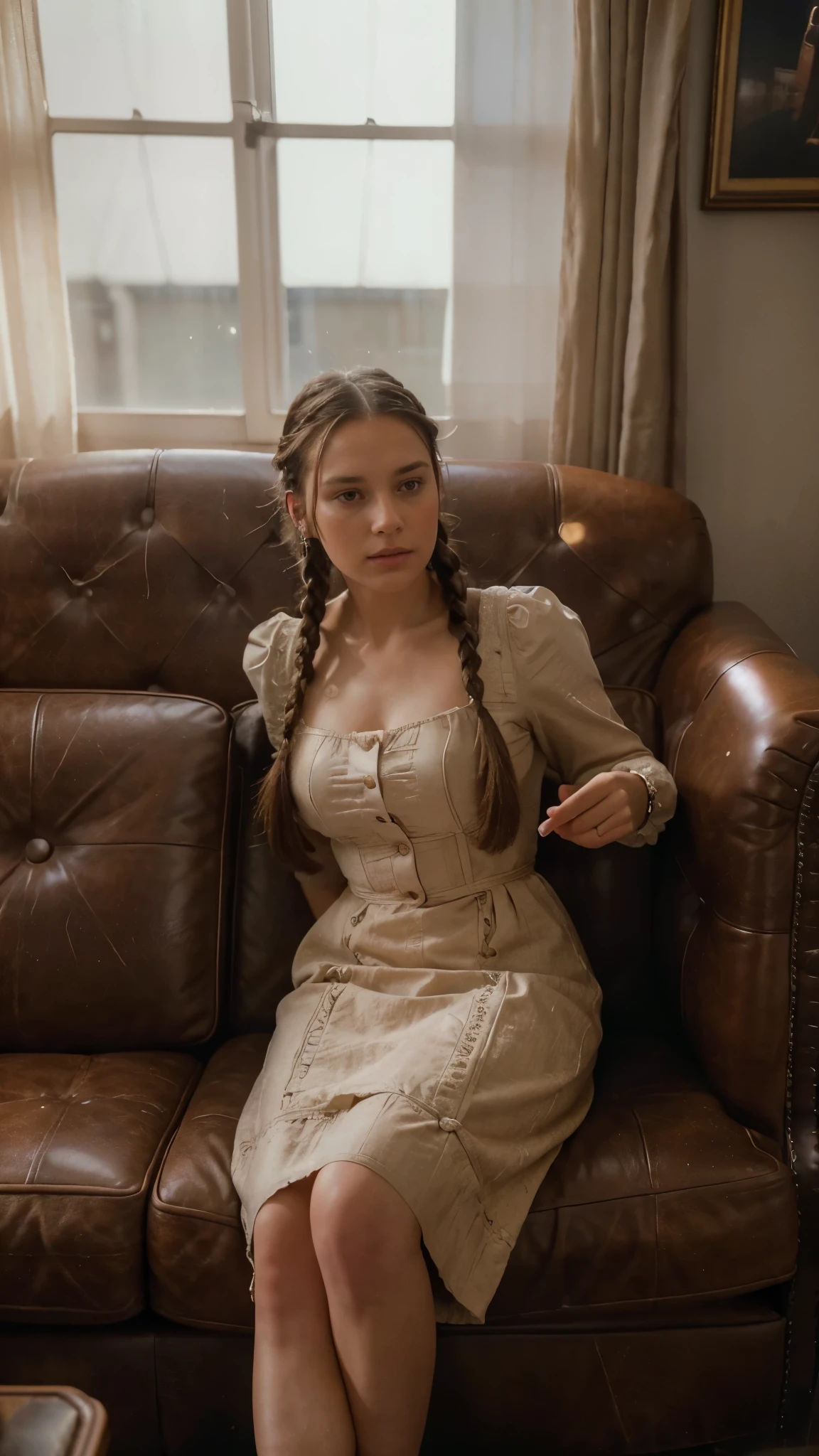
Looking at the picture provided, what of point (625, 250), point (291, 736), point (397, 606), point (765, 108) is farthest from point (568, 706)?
point (765, 108)

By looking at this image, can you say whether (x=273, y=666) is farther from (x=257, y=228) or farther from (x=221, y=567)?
(x=257, y=228)

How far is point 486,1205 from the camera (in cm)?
112

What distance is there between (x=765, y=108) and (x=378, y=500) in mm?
1148

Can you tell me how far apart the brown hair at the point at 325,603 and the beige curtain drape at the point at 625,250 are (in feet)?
1.86

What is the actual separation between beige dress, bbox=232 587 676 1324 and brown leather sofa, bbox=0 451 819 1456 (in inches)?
2.7

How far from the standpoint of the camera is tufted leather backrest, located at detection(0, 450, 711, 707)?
1657mm

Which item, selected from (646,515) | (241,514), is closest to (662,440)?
(646,515)

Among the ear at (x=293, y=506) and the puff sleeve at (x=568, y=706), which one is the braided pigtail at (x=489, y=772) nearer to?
the puff sleeve at (x=568, y=706)

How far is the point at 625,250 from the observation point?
5.98ft

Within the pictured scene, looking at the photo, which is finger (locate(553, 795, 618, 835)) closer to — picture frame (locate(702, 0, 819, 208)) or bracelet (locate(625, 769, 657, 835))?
bracelet (locate(625, 769, 657, 835))

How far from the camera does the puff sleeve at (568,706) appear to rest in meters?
1.34

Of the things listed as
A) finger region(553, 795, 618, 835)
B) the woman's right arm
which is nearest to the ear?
the woman's right arm

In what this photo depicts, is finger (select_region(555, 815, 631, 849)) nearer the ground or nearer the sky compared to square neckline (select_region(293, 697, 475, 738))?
nearer the ground

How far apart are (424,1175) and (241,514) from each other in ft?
3.39
